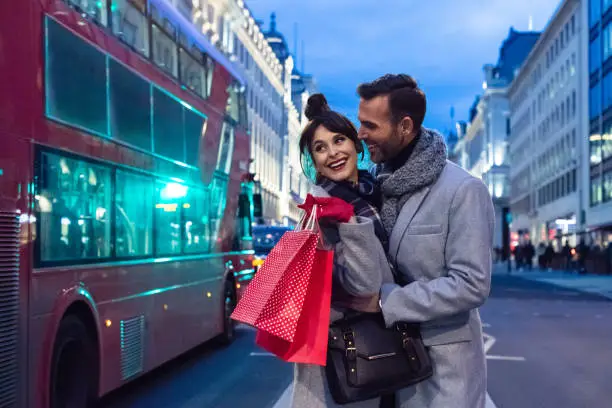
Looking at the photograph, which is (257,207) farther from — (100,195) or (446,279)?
(446,279)

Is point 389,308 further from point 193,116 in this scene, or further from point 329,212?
point 193,116

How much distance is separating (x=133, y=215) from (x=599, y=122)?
51672 millimetres

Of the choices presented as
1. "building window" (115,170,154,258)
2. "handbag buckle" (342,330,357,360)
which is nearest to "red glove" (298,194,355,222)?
"handbag buckle" (342,330,357,360)

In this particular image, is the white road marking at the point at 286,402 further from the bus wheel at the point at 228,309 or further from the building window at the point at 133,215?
the bus wheel at the point at 228,309

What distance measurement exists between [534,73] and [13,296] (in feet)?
279

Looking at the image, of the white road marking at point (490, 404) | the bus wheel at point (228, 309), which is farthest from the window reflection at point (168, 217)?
the white road marking at point (490, 404)

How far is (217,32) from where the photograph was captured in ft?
192

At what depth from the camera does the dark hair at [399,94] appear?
9.10 feet

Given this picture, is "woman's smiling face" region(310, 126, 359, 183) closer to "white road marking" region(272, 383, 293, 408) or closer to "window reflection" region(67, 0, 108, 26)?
"window reflection" region(67, 0, 108, 26)

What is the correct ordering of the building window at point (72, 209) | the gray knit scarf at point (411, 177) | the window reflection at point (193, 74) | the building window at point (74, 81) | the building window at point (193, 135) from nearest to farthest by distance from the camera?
1. the gray knit scarf at point (411, 177)
2. the building window at point (72, 209)
3. the building window at point (74, 81)
4. the building window at point (193, 135)
5. the window reflection at point (193, 74)

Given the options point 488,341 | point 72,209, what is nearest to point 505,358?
point 488,341

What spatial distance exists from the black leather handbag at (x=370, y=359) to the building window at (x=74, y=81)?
439 centimetres

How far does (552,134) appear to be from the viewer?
75.1m

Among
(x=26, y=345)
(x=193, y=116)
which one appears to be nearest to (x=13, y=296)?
(x=26, y=345)
